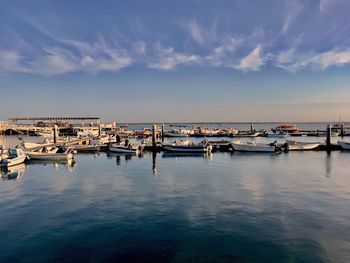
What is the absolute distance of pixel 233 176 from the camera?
3216 centimetres

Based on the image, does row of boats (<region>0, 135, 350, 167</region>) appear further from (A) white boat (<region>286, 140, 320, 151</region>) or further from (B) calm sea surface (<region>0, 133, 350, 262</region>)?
(B) calm sea surface (<region>0, 133, 350, 262</region>)

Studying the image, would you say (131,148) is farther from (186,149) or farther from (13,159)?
(13,159)

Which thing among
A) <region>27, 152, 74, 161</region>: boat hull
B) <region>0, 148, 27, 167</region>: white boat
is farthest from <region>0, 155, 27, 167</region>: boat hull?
<region>27, 152, 74, 161</region>: boat hull

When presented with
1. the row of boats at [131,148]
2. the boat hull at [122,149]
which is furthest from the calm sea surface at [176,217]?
the boat hull at [122,149]

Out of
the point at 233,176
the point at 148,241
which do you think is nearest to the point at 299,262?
the point at 148,241

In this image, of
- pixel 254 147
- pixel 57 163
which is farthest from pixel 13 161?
pixel 254 147

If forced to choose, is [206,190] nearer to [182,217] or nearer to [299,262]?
[182,217]

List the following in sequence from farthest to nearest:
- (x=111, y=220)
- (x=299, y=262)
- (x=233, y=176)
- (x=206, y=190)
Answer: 1. (x=233, y=176)
2. (x=206, y=190)
3. (x=111, y=220)
4. (x=299, y=262)

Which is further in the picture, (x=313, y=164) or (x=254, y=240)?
(x=313, y=164)

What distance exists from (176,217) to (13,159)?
29.3m

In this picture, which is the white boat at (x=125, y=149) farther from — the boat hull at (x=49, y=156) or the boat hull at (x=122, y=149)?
the boat hull at (x=49, y=156)

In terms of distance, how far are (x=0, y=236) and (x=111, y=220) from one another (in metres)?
5.52

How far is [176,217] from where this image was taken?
1822 cm

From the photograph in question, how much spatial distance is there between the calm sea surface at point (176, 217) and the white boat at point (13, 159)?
19.9 feet
